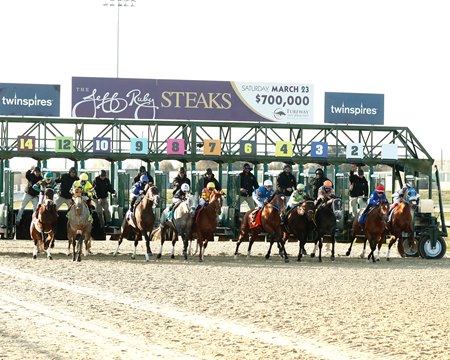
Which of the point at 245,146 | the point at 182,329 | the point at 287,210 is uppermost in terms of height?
the point at 245,146

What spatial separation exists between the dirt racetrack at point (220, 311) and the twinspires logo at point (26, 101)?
323 inches

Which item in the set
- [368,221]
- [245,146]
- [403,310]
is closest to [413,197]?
[368,221]

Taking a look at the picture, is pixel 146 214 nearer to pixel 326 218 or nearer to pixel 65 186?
pixel 65 186

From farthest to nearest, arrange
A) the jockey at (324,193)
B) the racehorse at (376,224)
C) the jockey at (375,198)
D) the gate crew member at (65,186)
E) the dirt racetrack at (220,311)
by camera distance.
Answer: the gate crew member at (65,186) → the jockey at (375,198) → the racehorse at (376,224) → the jockey at (324,193) → the dirt racetrack at (220,311)

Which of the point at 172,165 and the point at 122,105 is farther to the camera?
the point at 172,165

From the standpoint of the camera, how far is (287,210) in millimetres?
25719

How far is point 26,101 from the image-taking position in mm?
29922

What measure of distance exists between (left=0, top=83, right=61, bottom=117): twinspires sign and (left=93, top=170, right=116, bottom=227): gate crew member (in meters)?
3.84

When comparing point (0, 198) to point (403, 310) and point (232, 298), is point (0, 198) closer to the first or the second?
point (232, 298)

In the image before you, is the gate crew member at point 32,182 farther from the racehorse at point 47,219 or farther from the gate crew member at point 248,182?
the gate crew member at point 248,182

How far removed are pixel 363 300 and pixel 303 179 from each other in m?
13.4

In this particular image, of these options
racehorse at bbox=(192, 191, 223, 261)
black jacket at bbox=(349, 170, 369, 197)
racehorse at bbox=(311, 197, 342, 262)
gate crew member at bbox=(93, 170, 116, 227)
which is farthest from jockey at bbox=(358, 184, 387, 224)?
gate crew member at bbox=(93, 170, 116, 227)

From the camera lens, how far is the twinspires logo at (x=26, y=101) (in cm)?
2986

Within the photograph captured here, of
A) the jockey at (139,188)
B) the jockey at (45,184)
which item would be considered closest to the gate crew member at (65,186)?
the jockey at (45,184)
